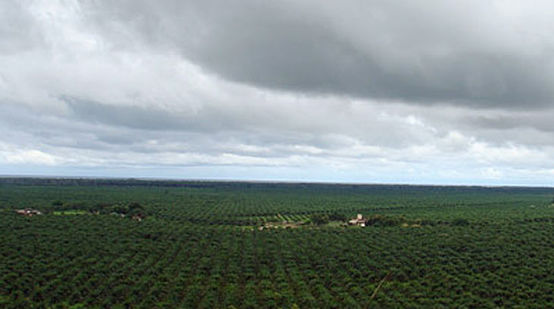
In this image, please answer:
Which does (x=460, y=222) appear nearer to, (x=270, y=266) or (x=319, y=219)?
(x=319, y=219)

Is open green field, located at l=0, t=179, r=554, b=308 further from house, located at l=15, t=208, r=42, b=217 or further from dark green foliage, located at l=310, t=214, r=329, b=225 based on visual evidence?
dark green foliage, located at l=310, t=214, r=329, b=225

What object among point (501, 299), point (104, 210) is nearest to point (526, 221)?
point (501, 299)

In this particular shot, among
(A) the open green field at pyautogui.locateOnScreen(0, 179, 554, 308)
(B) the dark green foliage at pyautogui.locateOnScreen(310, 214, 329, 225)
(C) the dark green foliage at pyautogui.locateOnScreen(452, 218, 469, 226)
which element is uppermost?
(C) the dark green foliage at pyautogui.locateOnScreen(452, 218, 469, 226)

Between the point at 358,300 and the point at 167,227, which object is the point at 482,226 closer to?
the point at 358,300

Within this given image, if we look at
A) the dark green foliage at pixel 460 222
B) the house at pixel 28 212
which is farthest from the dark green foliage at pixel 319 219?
the house at pixel 28 212

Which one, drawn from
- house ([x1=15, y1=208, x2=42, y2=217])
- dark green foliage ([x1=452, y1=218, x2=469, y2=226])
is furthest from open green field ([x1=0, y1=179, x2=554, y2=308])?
house ([x1=15, y1=208, x2=42, y2=217])

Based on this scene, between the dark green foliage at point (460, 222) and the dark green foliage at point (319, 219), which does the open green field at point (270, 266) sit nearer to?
the dark green foliage at point (460, 222)

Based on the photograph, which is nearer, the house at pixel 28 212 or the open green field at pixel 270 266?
the open green field at pixel 270 266

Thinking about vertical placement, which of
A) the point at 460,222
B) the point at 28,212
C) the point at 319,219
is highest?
the point at 460,222

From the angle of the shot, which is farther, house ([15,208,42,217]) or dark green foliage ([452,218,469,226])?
house ([15,208,42,217])

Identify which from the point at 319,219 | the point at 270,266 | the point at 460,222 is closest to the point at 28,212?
the point at 319,219

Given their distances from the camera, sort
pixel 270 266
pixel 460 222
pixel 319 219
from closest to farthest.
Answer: pixel 270 266
pixel 460 222
pixel 319 219

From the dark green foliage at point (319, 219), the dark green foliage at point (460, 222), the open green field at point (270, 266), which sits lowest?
the open green field at point (270, 266)
